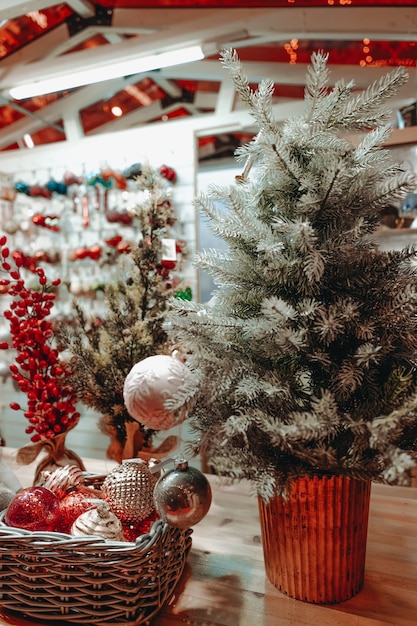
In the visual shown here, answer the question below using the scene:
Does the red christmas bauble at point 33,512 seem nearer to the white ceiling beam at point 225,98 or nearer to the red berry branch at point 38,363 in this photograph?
the red berry branch at point 38,363

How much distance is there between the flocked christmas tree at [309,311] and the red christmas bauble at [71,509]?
0.24m

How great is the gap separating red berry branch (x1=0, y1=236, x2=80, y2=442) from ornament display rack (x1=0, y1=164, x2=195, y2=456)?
2.19 m

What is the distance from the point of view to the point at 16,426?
3809mm

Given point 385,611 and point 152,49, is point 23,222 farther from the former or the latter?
point 385,611

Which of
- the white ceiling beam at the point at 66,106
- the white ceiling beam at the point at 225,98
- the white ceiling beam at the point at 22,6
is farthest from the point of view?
the white ceiling beam at the point at 66,106

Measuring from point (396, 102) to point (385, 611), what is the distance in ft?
9.09

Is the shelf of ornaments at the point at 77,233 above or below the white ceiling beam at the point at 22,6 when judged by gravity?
below

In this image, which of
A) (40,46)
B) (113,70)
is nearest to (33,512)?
(113,70)

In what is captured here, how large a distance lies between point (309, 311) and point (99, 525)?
1.50 feet

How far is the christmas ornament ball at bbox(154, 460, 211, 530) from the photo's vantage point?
72 centimetres

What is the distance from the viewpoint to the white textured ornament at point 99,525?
2.39 ft

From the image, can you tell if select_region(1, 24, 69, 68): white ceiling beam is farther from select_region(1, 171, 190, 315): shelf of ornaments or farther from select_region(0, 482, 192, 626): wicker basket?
select_region(0, 482, 192, 626): wicker basket

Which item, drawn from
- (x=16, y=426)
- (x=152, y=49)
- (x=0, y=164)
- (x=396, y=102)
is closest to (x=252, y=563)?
(x=396, y=102)

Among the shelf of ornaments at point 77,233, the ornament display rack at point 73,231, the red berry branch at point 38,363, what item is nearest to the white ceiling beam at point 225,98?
the ornament display rack at point 73,231
